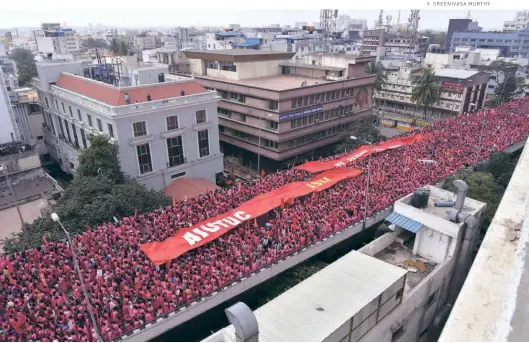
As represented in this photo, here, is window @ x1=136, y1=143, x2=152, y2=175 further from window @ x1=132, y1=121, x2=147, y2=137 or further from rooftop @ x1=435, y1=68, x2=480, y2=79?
rooftop @ x1=435, y1=68, x2=480, y2=79

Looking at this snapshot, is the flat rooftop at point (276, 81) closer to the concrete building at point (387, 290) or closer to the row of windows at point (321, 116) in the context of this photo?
the row of windows at point (321, 116)

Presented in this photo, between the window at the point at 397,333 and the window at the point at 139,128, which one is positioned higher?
the window at the point at 139,128

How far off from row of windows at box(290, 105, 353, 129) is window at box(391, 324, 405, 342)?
26526 mm

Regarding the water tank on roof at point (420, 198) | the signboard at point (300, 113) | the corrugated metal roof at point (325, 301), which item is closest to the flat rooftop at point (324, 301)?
the corrugated metal roof at point (325, 301)

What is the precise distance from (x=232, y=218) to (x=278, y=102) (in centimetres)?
1954

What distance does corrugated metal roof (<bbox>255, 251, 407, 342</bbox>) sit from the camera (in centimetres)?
1261

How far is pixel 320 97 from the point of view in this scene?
42656mm

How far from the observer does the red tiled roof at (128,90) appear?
30.8 meters

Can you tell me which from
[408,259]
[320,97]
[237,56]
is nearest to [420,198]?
[408,259]

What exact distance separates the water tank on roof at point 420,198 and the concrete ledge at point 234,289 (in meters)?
3.28

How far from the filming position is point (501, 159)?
31266mm

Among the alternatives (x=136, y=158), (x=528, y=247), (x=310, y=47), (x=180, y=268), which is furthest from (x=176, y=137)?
(x=310, y=47)

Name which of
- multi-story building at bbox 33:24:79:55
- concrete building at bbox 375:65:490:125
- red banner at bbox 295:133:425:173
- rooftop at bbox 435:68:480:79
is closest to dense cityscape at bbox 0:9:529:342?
red banner at bbox 295:133:425:173

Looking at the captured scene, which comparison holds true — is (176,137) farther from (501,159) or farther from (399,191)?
(501,159)
